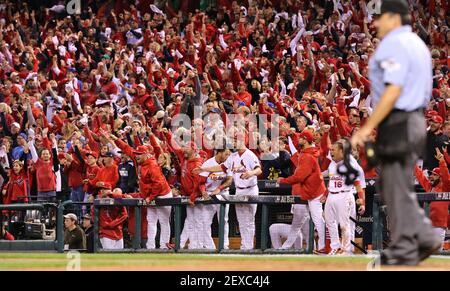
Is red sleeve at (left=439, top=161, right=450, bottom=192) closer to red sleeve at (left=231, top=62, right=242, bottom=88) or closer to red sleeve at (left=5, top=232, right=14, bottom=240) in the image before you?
red sleeve at (left=5, top=232, right=14, bottom=240)

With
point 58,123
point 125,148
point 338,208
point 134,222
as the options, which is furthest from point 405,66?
point 58,123

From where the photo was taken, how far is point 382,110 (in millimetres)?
7797

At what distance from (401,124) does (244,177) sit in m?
8.89

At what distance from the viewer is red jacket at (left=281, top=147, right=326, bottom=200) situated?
16391 millimetres

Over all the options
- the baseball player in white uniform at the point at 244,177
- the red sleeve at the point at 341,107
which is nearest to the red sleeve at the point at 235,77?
the red sleeve at the point at 341,107

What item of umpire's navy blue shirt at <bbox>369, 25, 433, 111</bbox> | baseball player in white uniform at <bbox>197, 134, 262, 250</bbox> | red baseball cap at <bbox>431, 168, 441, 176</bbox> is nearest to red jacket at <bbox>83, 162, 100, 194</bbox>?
baseball player in white uniform at <bbox>197, 134, 262, 250</bbox>

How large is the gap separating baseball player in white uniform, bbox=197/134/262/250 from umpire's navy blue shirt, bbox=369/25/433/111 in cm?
887

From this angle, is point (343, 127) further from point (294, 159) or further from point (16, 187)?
point (16, 187)

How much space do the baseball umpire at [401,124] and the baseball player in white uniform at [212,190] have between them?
29.5 ft

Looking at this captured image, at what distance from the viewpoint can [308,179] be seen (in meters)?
16.4

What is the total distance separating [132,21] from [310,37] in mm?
6181

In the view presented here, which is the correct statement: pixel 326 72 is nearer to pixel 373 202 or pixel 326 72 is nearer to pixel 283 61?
pixel 283 61

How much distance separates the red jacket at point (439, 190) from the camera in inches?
607
